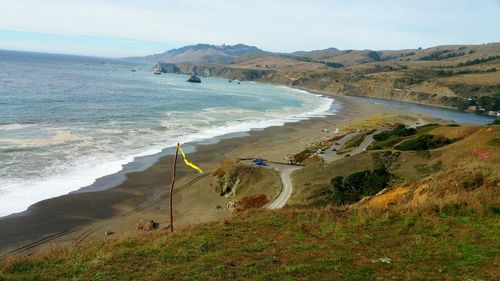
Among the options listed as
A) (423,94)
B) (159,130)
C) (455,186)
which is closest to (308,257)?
(455,186)

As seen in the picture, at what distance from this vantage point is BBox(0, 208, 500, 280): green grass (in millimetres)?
11992

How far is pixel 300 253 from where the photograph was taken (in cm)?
1377

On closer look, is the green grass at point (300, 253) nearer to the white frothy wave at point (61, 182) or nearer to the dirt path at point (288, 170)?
the dirt path at point (288, 170)

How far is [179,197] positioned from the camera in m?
37.7

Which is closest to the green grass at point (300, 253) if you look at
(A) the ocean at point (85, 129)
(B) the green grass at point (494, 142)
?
(A) the ocean at point (85, 129)

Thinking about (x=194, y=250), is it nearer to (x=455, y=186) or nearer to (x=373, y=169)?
(x=455, y=186)

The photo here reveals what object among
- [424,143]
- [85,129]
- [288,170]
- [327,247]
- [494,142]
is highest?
[494,142]

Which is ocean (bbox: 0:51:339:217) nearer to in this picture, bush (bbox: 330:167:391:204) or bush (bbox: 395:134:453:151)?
bush (bbox: 330:167:391:204)

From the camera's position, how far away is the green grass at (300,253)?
12.0 m

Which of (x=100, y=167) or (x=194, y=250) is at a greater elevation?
(x=194, y=250)

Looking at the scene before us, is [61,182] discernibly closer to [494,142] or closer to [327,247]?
[327,247]

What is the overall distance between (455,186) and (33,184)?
3312 cm

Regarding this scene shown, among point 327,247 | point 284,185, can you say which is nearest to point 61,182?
point 284,185

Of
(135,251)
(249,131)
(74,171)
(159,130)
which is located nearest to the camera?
(135,251)
